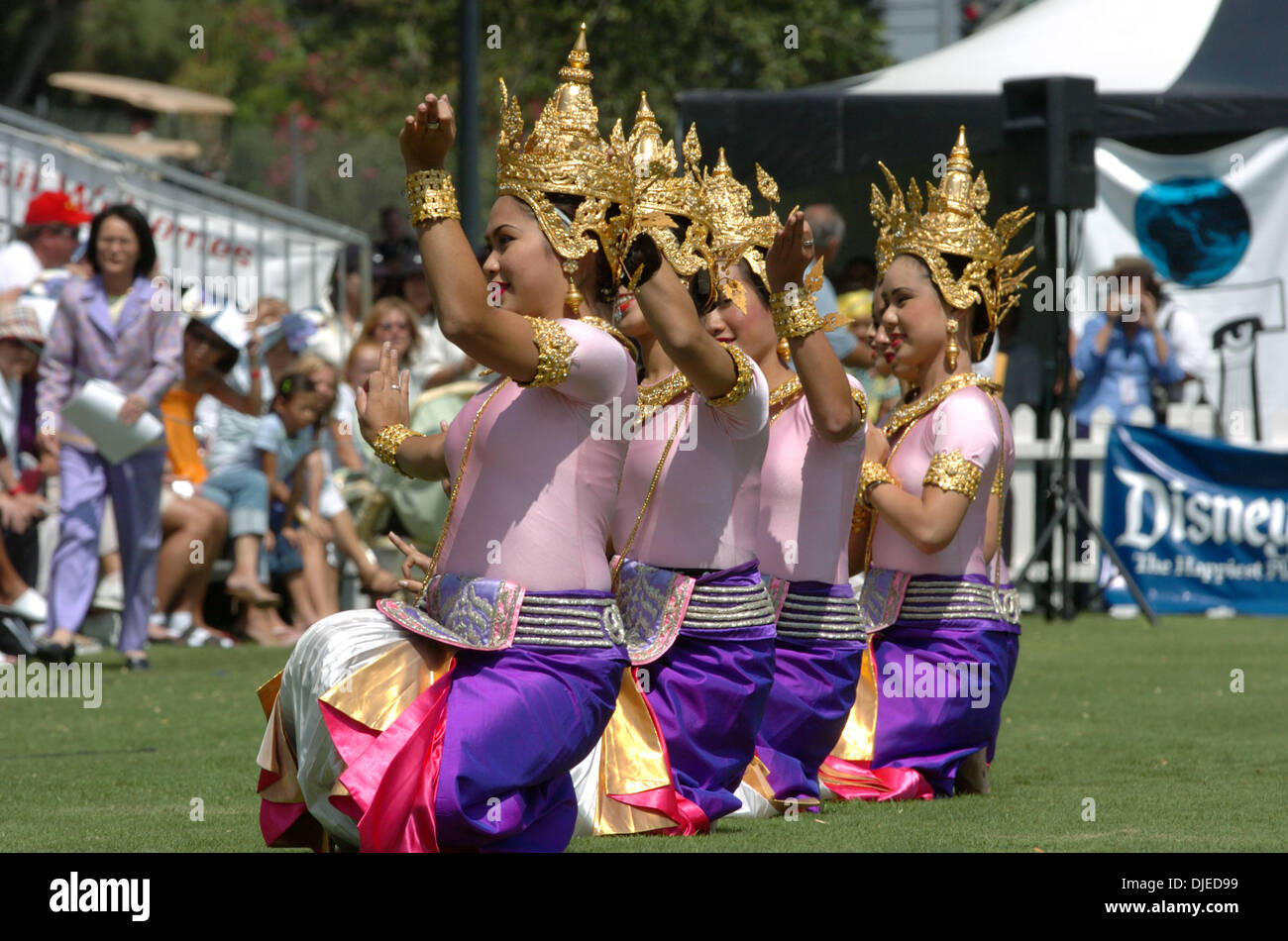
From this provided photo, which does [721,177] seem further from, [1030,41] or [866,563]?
[1030,41]

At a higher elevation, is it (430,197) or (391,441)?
(430,197)

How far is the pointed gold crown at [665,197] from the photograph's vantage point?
15.2 ft

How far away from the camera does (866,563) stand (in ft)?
20.5

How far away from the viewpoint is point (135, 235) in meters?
9.49

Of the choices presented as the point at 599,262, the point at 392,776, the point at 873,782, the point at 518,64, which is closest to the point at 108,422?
the point at 873,782

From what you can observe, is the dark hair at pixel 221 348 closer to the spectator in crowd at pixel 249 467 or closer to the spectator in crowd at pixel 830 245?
the spectator in crowd at pixel 249 467

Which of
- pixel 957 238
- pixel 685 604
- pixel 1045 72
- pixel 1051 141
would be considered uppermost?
pixel 1045 72

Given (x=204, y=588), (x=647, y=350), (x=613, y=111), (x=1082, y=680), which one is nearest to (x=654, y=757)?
(x=647, y=350)

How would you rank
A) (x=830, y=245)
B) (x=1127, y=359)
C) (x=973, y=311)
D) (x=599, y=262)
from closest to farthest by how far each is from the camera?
(x=599, y=262)
(x=973, y=311)
(x=830, y=245)
(x=1127, y=359)

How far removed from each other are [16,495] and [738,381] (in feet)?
19.9

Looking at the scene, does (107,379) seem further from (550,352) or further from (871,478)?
(550,352)

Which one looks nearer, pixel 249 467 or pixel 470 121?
pixel 470 121
